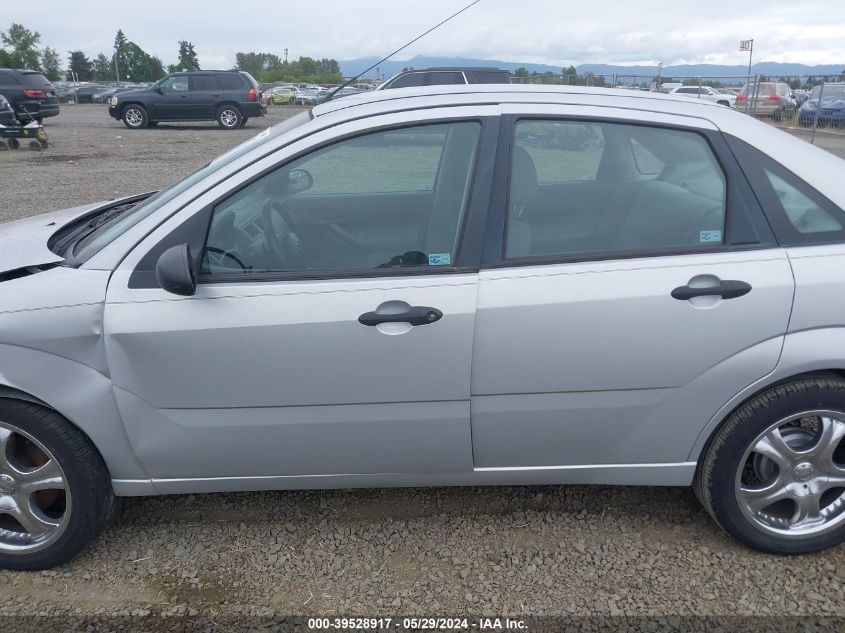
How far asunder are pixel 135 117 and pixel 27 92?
3095 millimetres

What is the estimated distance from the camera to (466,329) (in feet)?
8.16

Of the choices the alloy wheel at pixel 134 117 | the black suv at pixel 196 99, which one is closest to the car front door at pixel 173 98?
the black suv at pixel 196 99

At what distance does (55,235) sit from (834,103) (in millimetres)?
18253

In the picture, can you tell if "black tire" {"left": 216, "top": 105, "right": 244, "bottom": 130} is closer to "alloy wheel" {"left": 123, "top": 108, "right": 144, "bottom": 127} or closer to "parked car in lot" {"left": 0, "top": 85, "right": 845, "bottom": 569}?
"alloy wheel" {"left": 123, "top": 108, "right": 144, "bottom": 127}

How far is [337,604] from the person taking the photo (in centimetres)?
261

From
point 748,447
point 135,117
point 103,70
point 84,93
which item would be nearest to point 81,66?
point 103,70

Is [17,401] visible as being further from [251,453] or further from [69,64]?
[69,64]

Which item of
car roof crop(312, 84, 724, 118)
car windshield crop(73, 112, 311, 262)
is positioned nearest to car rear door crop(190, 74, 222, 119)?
car windshield crop(73, 112, 311, 262)

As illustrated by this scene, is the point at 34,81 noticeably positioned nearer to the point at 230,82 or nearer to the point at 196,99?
the point at 196,99

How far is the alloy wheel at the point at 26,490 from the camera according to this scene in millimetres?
2666

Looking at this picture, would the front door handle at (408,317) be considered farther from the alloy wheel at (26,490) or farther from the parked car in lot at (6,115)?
the parked car in lot at (6,115)

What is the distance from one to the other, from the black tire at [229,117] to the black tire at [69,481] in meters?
21.6

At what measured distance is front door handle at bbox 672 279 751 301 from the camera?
2494mm

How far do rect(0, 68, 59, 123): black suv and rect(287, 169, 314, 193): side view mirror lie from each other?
69.3ft
